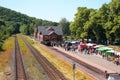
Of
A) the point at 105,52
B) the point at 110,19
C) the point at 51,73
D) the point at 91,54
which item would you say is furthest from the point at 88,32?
the point at 51,73

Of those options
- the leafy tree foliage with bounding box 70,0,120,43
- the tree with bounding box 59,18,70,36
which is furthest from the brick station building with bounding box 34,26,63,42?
the tree with bounding box 59,18,70,36

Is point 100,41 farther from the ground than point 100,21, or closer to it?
closer to it

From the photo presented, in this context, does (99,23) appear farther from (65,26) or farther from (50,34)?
(65,26)

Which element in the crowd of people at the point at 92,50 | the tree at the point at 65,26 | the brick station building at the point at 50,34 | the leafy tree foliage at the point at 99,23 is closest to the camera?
the crowd of people at the point at 92,50

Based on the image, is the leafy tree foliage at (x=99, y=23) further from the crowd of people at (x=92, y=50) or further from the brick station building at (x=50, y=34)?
the brick station building at (x=50, y=34)

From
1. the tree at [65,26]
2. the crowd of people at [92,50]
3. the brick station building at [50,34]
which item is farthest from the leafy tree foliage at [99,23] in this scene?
the tree at [65,26]

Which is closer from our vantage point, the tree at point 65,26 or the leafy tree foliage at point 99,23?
the leafy tree foliage at point 99,23

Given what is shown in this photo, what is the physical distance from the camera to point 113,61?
45.8 meters

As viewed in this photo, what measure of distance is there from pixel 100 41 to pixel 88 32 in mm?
5172

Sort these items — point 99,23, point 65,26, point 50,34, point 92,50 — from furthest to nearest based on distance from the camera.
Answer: point 65,26
point 50,34
point 99,23
point 92,50

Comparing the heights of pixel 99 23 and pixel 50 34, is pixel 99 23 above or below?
above

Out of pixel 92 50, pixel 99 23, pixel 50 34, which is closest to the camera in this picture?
pixel 92 50

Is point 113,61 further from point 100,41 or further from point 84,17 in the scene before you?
point 84,17

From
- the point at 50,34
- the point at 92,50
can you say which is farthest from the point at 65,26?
the point at 92,50
